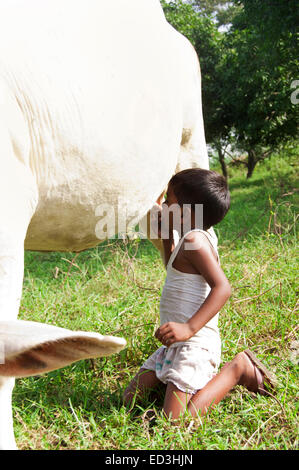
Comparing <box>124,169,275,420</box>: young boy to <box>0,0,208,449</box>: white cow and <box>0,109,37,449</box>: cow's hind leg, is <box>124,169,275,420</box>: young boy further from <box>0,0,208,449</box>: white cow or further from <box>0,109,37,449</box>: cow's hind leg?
<box>0,109,37,449</box>: cow's hind leg

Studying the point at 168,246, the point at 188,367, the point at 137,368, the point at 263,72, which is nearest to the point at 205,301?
the point at 188,367

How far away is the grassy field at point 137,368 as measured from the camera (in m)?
1.68

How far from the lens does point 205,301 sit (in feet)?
5.52

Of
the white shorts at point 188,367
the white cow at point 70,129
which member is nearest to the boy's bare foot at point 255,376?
the white shorts at point 188,367

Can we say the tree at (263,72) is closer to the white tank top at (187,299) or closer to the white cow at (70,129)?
the white cow at (70,129)

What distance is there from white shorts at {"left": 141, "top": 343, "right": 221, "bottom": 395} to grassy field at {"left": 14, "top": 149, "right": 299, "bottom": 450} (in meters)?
0.12

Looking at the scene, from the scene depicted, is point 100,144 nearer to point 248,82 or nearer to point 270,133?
point 248,82

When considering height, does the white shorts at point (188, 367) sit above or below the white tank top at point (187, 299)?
below

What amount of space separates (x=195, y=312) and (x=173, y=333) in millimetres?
167

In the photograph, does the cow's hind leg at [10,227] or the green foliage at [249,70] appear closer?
the cow's hind leg at [10,227]

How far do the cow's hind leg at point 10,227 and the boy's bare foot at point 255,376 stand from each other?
942mm

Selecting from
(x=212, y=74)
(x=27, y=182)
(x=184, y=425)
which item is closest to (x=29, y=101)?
(x=27, y=182)

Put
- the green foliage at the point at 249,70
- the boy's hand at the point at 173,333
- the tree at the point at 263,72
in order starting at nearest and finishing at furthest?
1. the boy's hand at the point at 173,333
2. the tree at the point at 263,72
3. the green foliage at the point at 249,70

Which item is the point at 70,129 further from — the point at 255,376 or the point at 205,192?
the point at 255,376
